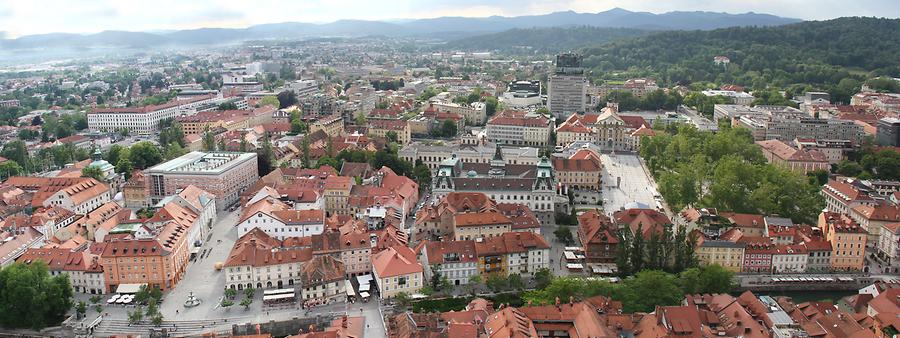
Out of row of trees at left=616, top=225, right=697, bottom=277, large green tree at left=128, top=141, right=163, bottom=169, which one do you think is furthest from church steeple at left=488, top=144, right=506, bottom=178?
large green tree at left=128, top=141, right=163, bottom=169

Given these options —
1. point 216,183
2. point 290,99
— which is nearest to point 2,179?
point 216,183

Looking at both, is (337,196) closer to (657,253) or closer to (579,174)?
(579,174)

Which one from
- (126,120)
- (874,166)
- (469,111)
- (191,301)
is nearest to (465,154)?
(469,111)

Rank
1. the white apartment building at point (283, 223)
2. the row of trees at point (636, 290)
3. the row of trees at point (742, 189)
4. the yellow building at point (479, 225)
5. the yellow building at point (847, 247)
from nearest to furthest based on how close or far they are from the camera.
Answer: the row of trees at point (636, 290)
the yellow building at point (847, 247)
the yellow building at point (479, 225)
the white apartment building at point (283, 223)
the row of trees at point (742, 189)

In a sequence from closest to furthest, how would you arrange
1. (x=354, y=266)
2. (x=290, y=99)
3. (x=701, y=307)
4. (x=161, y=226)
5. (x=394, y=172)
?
1. (x=701, y=307)
2. (x=354, y=266)
3. (x=161, y=226)
4. (x=394, y=172)
5. (x=290, y=99)

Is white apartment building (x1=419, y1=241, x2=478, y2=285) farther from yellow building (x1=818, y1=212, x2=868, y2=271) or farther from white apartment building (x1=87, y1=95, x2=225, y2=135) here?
white apartment building (x1=87, y1=95, x2=225, y2=135)

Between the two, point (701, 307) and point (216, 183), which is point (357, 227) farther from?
point (701, 307)

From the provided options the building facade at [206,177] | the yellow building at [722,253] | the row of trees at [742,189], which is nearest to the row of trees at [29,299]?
the building facade at [206,177]

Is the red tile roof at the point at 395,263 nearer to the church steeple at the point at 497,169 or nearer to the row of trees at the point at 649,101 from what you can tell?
the church steeple at the point at 497,169
